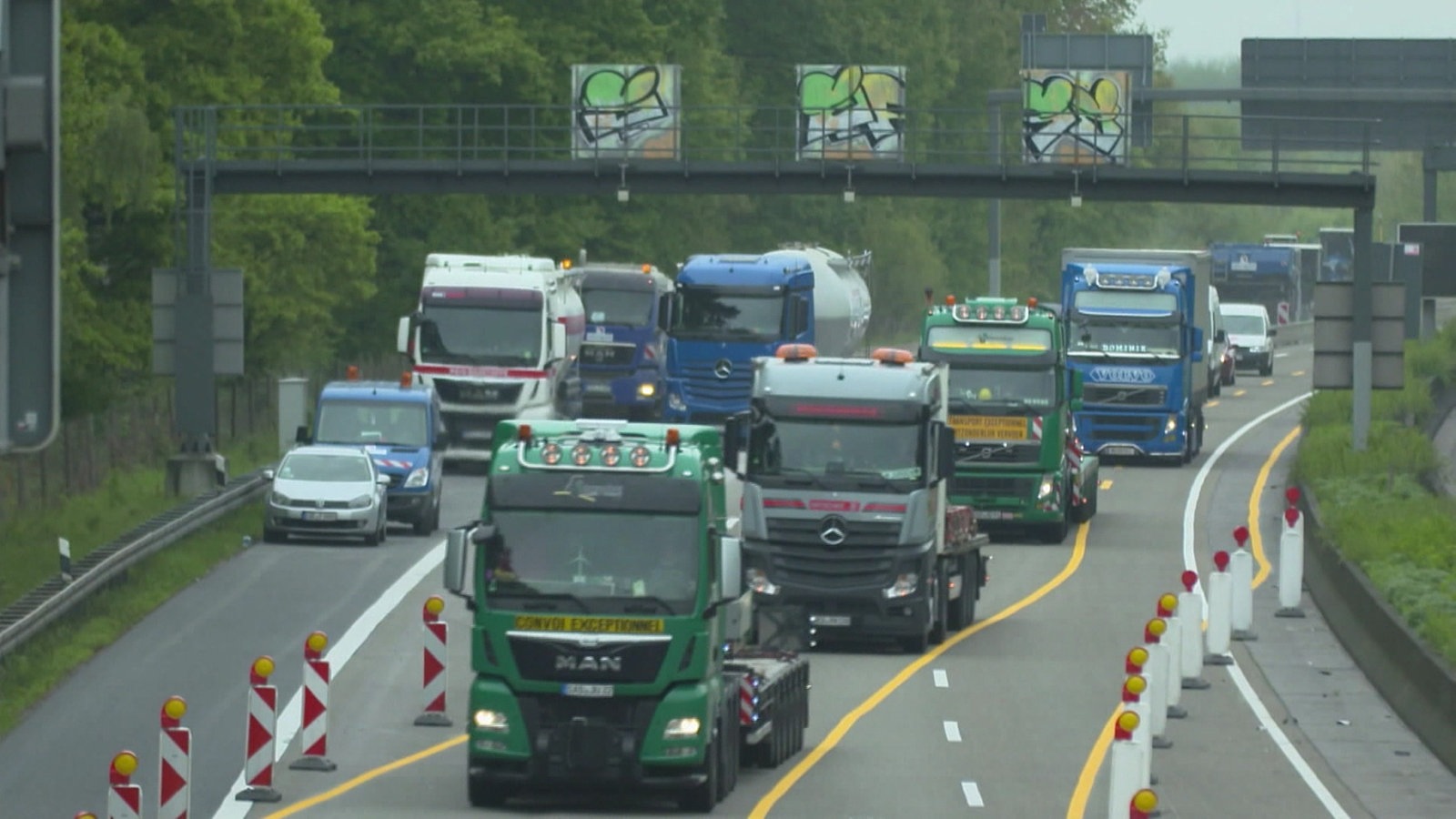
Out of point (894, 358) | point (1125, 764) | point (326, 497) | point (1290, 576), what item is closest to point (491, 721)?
point (1125, 764)

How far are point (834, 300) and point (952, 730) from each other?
34894mm

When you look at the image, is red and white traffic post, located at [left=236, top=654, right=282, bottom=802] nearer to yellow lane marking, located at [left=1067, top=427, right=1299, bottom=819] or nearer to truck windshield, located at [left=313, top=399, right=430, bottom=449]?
yellow lane marking, located at [left=1067, top=427, right=1299, bottom=819]

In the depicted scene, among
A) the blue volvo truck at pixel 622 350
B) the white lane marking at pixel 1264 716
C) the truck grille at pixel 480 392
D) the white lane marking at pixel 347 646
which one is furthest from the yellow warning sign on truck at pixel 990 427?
the blue volvo truck at pixel 622 350

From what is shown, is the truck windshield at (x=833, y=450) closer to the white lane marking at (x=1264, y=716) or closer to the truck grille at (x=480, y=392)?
the white lane marking at (x=1264, y=716)

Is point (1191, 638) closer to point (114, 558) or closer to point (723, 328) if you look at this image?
point (114, 558)

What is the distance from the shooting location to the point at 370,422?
134 feet

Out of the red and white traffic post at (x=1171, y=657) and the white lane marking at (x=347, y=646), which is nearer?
the white lane marking at (x=347, y=646)

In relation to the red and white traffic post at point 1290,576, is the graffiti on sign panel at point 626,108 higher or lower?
→ higher

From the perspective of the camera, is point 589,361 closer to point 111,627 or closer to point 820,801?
point 111,627

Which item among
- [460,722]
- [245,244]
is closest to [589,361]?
[245,244]

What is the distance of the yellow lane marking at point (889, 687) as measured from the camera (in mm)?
19609

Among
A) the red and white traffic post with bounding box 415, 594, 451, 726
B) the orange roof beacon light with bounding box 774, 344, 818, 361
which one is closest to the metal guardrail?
the red and white traffic post with bounding box 415, 594, 451, 726

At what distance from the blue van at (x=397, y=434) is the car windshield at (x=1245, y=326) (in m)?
46.4

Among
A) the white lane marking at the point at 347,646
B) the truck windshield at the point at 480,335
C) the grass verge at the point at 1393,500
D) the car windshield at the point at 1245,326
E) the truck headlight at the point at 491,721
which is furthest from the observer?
the car windshield at the point at 1245,326
